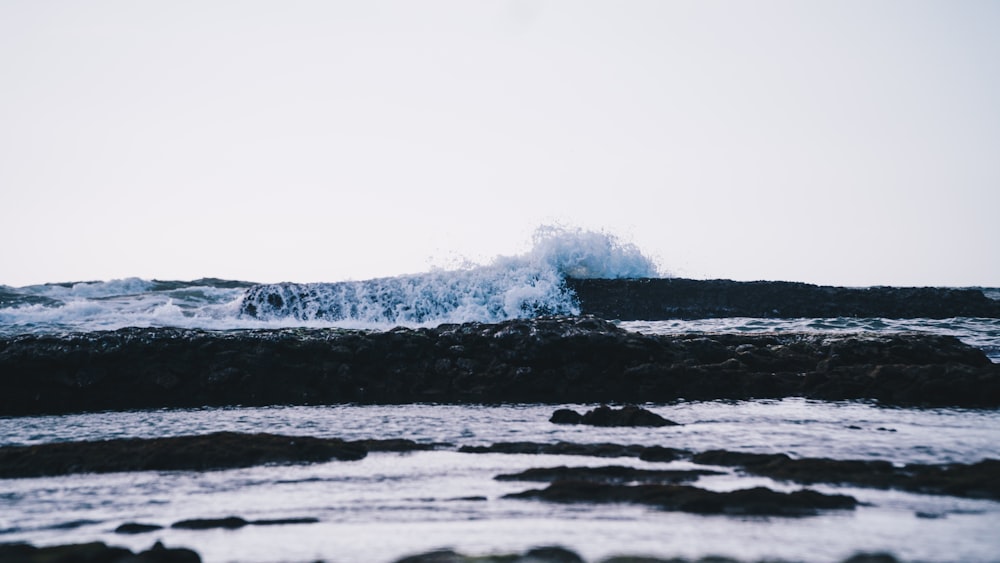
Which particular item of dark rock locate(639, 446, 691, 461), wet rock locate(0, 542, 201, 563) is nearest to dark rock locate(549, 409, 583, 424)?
dark rock locate(639, 446, 691, 461)

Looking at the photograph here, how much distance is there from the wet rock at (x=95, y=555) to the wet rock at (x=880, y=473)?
3.39m

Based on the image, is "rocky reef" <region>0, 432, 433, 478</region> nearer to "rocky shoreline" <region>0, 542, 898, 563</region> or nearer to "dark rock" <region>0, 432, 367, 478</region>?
"dark rock" <region>0, 432, 367, 478</region>

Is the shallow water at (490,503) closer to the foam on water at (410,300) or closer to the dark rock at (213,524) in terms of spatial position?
the dark rock at (213,524)

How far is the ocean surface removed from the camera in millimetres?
3877

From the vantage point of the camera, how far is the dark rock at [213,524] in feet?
14.2

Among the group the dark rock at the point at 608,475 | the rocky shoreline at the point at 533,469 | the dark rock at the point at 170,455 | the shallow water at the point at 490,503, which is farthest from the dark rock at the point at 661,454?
the dark rock at the point at 170,455

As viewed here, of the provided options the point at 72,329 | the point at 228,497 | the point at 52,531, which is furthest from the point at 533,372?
the point at 72,329

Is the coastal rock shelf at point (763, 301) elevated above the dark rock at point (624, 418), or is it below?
above

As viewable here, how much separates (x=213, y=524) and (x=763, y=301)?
17951mm

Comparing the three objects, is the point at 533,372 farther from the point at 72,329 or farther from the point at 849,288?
the point at 849,288

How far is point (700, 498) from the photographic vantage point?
452 centimetres

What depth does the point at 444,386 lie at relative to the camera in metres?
10.2

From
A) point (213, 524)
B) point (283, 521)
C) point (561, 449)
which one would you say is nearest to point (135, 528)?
point (213, 524)

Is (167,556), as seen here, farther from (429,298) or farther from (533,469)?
(429,298)
